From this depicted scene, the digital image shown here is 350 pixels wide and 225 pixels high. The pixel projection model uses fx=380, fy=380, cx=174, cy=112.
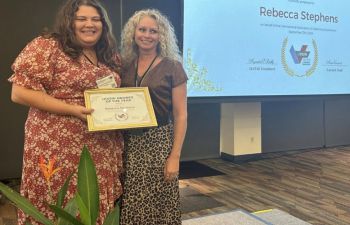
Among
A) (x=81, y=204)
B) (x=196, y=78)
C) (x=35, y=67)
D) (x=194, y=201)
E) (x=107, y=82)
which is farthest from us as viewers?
(x=196, y=78)

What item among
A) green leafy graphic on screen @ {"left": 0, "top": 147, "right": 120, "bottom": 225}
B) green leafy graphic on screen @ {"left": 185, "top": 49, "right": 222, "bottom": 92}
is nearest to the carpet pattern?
green leafy graphic on screen @ {"left": 185, "top": 49, "right": 222, "bottom": 92}

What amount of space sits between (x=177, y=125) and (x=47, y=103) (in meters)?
0.61

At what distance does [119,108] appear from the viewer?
1.60 meters

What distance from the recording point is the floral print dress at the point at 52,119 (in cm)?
151

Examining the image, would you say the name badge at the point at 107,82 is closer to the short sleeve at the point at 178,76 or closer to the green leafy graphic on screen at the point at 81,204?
the short sleeve at the point at 178,76

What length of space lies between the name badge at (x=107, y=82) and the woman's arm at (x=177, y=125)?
30 centimetres

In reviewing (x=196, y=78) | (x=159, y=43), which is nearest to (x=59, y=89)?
(x=159, y=43)

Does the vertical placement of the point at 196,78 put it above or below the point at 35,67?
above

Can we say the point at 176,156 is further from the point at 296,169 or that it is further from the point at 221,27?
the point at 296,169

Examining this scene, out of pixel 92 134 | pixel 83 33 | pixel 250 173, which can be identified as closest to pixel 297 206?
pixel 250 173

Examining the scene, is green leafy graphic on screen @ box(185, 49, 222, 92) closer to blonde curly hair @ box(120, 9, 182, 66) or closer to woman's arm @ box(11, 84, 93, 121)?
blonde curly hair @ box(120, 9, 182, 66)

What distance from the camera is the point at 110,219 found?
0.63m

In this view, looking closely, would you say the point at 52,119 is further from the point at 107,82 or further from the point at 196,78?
the point at 196,78

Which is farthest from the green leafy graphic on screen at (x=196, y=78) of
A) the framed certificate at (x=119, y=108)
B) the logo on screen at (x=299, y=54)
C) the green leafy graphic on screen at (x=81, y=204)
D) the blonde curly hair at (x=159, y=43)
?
the green leafy graphic on screen at (x=81, y=204)
